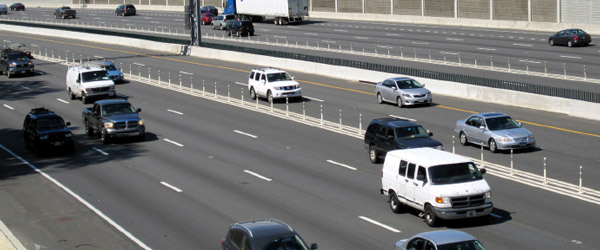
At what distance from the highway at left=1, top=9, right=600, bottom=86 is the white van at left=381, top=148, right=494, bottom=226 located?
26.0 m

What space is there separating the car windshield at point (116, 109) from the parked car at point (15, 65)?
84.9 ft

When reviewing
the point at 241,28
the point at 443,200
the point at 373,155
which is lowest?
the point at 373,155

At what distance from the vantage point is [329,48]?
69500 mm

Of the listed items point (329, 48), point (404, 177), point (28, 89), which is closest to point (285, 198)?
point (404, 177)

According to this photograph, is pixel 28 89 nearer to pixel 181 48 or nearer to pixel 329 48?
pixel 181 48

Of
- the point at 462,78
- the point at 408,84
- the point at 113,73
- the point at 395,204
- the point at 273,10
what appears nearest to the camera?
the point at 395,204

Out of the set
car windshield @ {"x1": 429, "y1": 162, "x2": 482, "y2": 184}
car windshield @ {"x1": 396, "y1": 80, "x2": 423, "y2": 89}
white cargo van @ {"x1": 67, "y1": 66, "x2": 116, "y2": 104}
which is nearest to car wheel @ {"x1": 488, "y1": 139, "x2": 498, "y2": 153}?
car windshield @ {"x1": 429, "y1": 162, "x2": 482, "y2": 184}

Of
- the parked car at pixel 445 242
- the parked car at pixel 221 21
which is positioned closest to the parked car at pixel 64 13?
the parked car at pixel 221 21

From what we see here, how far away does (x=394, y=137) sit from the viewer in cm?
2828

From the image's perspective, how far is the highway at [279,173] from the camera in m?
20.8

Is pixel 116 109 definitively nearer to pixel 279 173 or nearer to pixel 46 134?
pixel 46 134

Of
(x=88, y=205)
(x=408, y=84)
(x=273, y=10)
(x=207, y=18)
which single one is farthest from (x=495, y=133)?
(x=207, y=18)

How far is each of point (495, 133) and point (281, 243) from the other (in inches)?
671

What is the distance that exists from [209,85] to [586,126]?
79.7ft
